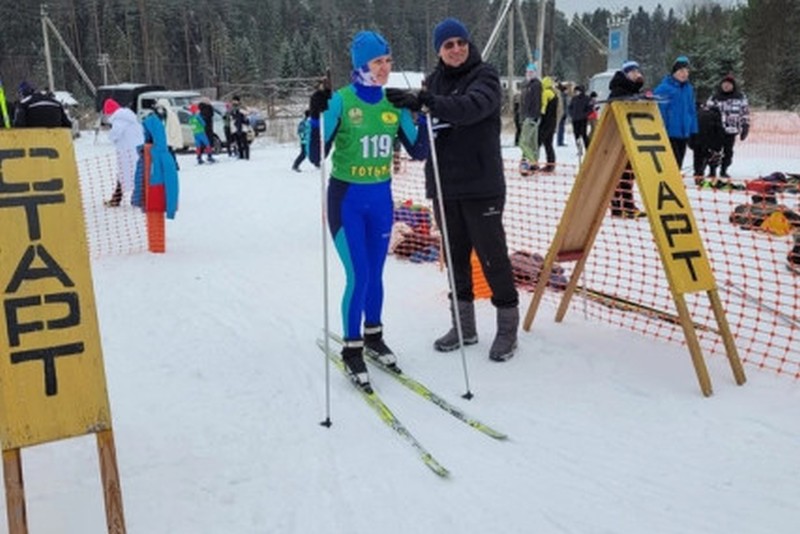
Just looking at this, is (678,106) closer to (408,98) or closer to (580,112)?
(408,98)

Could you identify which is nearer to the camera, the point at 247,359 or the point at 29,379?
the point at 29,379

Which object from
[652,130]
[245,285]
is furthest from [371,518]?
[245,285]

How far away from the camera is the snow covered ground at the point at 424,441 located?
8.83 feet

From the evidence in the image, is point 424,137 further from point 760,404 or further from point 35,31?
point 35,31

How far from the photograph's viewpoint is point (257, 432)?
11.3 feet

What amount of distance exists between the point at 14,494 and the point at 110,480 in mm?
289

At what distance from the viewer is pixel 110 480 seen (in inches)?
93.4

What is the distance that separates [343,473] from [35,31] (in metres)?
68.8

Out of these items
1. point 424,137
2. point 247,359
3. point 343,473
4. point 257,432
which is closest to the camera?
point 343,473

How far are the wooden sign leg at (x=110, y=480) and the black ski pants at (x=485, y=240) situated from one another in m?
2.45

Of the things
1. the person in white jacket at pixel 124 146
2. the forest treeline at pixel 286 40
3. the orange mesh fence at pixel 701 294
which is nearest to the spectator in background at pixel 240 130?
the person in white jacket at pixel 124 146

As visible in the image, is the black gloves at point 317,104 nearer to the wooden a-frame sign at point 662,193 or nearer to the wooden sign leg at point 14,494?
the wooden a-frame sign at point 662,193

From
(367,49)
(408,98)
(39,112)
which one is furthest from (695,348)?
(39,112)

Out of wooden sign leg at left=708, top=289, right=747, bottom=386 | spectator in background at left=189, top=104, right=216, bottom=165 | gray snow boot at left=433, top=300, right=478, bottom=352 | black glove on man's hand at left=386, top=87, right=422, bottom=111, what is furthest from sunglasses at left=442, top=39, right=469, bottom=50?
spectator in background at left=189, top=104, right=216, bottom=165
